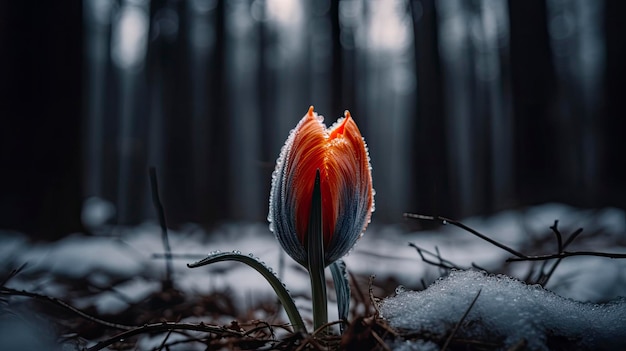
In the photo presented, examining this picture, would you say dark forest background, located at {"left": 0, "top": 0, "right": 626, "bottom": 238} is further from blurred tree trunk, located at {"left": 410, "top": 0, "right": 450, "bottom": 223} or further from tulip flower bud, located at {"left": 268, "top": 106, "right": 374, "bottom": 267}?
tulip flower bud, located at {"left": 268, "top": 106, "right": 374, "bottom": 267}

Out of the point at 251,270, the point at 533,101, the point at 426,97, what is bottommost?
the point at 251,270

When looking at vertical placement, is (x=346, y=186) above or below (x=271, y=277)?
above

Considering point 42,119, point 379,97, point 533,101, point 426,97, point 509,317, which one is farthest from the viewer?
point 379,97

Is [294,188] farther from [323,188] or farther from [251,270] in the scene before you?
[251,270]

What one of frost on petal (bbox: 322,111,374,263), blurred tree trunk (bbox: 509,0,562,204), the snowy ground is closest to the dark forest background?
blurred tree trunk (bbox: 509,0,562,204)

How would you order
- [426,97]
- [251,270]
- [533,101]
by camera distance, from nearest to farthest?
[251,270]
[533,101]
[426,97]

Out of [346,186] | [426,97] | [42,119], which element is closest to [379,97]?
[426,97]

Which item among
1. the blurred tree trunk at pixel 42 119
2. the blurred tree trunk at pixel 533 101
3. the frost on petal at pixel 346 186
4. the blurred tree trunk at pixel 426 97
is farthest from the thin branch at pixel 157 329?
the blurred tree trunk at pixel 426 97
